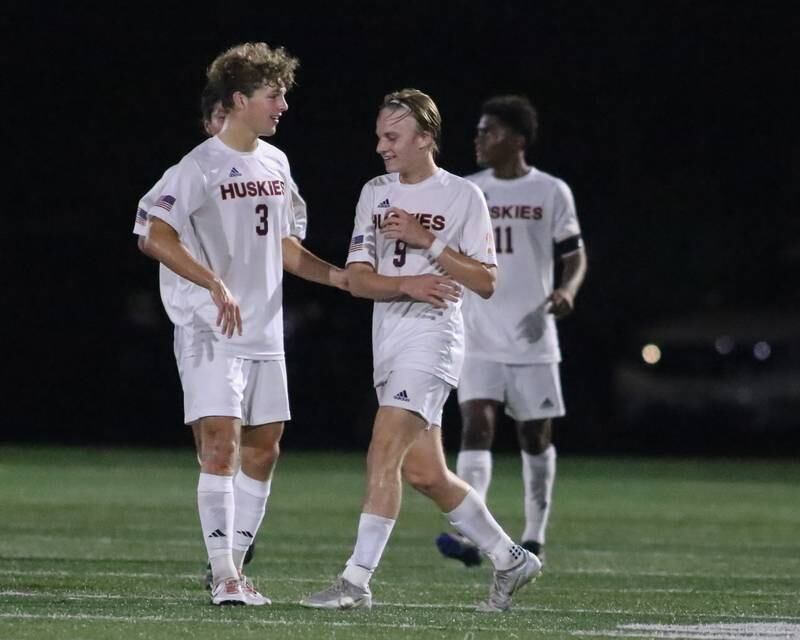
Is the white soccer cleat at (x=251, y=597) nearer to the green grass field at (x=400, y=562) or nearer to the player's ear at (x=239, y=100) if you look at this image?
the green grass field at (x=400, y=562)

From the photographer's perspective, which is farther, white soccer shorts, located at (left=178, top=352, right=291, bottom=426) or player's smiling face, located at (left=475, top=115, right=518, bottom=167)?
player's smiling face, located at (left=475, top=115, right=518, bottom=167)

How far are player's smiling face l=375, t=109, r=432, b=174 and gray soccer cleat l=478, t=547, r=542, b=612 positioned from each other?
1.69 metres

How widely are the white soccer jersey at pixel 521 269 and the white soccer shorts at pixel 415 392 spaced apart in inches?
136

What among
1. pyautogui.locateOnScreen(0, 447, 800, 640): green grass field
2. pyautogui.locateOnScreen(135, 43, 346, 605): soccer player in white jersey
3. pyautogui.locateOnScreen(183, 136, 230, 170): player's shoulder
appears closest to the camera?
pyautogui.locateOnScreen(0, 447, 800, 640): green grass field

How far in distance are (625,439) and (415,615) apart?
23442mm

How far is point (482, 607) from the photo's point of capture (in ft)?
27.1

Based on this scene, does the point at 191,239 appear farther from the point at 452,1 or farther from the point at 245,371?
the point at 452,1

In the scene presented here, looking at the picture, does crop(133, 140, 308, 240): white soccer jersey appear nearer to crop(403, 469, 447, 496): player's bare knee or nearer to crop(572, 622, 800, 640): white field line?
crop(403, 469, 447, 496): player's bare knee

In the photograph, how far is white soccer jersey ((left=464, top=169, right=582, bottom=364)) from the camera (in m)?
11.5

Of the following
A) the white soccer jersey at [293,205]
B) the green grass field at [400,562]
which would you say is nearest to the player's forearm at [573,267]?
the green grass field at [400,562]

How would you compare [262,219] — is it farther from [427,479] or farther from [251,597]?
[251,597]

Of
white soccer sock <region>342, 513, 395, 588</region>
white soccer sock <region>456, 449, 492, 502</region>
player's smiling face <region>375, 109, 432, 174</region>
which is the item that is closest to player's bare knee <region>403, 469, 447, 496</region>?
white soccer sock <region>342, 513, 395, 588</region>

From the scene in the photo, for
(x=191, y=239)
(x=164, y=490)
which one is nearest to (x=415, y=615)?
(x=191, y=239)

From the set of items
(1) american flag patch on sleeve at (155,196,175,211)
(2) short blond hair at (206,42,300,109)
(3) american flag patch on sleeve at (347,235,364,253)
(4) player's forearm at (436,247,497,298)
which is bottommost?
(4) player's forearm at (436,247,497,298)
